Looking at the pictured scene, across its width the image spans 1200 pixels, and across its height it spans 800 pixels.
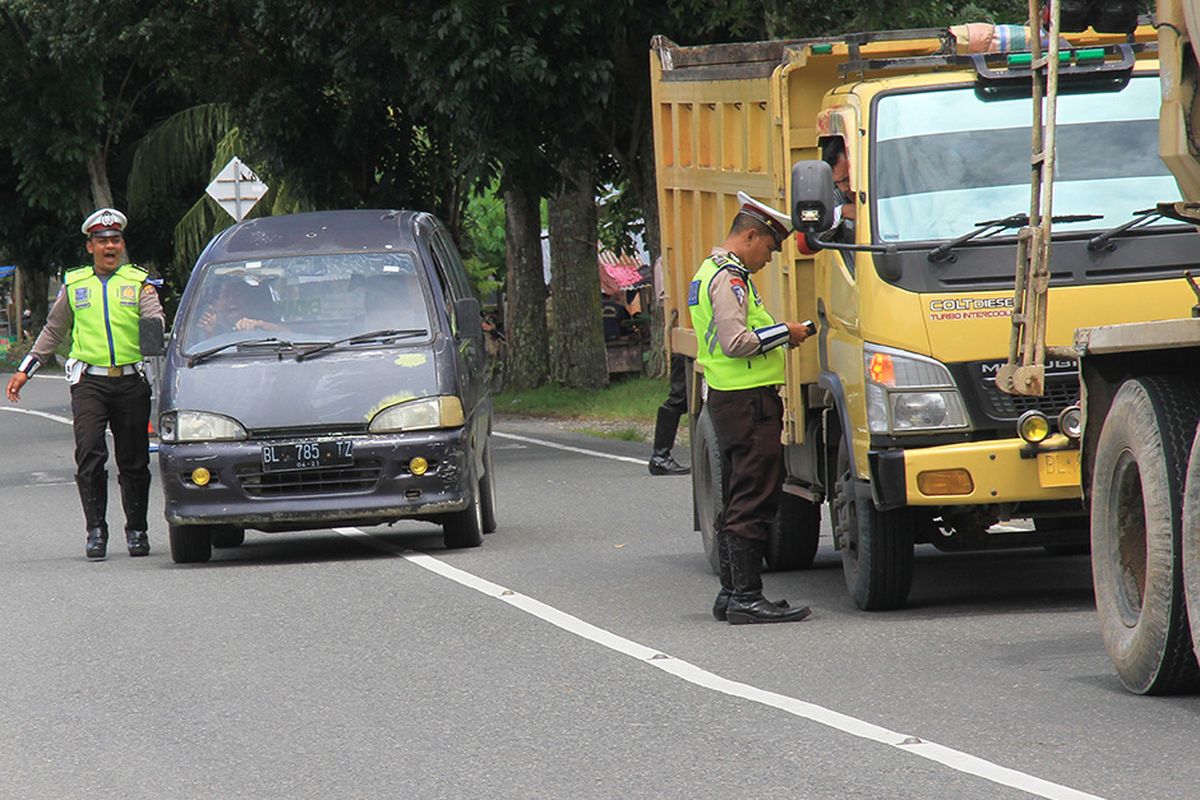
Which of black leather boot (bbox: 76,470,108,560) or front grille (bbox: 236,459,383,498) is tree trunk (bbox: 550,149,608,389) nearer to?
black leather boot (bbox: 76,470,108,560)

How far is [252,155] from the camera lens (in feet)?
105

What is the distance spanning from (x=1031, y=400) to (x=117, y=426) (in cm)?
626

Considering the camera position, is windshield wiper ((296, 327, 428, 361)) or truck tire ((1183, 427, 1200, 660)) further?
windshield wiper ((296, 327, 428, 361))

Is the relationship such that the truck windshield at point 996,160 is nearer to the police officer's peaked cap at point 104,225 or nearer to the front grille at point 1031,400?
the front grille at point 1031,400

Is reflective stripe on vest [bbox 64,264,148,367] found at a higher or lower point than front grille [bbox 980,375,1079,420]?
higher

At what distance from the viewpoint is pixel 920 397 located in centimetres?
916

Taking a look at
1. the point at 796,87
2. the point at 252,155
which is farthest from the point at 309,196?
the point at 796,87

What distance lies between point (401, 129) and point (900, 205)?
2211 cm

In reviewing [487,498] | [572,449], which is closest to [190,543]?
[487,498]

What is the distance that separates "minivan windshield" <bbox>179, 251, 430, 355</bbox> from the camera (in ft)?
42.6

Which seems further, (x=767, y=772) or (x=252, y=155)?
(x=252, y=155)

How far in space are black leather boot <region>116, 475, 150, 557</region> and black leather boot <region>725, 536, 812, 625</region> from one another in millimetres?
5101

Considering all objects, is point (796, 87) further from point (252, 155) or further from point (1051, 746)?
point (252, 155)

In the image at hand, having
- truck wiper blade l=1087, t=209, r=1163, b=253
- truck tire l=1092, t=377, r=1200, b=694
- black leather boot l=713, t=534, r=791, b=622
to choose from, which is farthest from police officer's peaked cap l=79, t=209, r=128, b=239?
truck tire l=1092, t=377, r=1200, b=694
